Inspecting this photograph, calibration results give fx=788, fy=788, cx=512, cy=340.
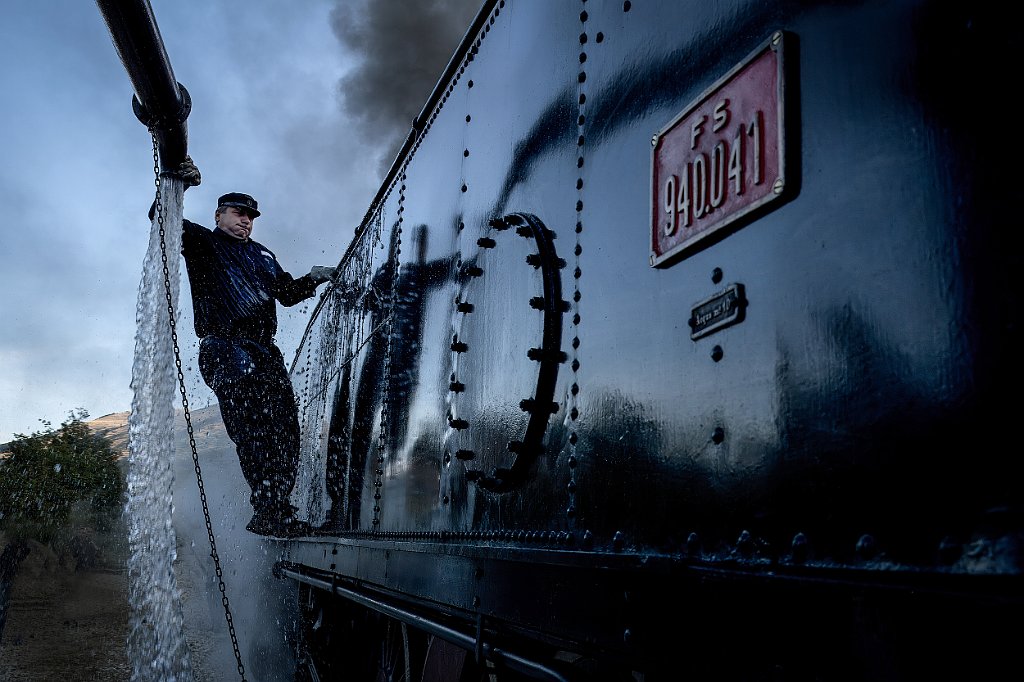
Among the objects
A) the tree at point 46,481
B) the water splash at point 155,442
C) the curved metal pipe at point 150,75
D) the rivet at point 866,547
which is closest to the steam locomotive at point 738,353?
the rivet at point 866,547

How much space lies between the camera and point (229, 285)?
5.13 metres

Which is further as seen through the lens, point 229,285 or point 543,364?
point 229,285

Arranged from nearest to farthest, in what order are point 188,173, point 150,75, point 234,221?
point 150,75
point 188,173
point 234,221

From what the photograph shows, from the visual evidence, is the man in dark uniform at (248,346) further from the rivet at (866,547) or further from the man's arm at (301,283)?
the rivet at (866,547)

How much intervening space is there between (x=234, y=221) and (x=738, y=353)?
485 centimetres

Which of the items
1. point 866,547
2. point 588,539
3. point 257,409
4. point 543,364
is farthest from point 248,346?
point 866,547

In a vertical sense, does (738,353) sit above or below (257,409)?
below

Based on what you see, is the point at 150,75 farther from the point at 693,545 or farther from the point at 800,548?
the point at 800,548

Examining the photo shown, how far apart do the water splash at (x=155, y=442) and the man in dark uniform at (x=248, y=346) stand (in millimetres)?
245

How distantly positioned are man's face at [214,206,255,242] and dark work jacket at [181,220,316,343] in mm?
55

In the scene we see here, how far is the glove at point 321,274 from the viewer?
552 centimetres

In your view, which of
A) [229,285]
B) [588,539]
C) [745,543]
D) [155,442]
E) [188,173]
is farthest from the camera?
[155,442]

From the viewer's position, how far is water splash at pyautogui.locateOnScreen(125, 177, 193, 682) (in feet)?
16.1

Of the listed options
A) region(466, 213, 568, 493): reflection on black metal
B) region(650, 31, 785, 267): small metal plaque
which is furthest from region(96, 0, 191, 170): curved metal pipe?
region(650, 31, 785, 267): small metal plaque
